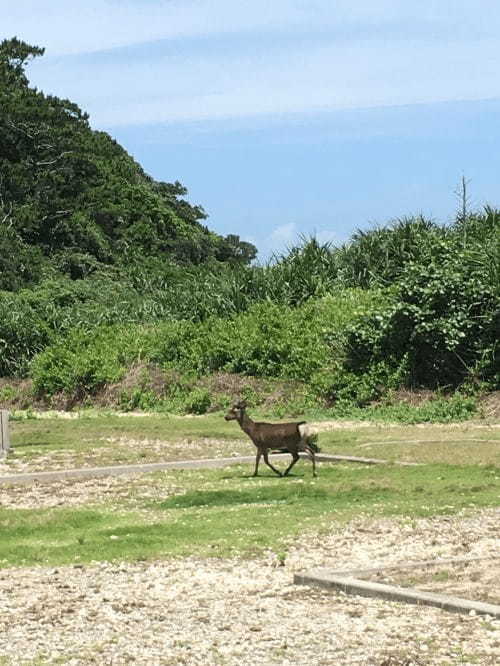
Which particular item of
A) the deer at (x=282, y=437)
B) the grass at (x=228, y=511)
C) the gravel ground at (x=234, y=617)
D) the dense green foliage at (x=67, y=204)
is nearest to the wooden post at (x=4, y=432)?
the grass at (x=228, y=511)

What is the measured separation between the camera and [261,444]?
14648 mm

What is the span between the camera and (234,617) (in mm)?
7883

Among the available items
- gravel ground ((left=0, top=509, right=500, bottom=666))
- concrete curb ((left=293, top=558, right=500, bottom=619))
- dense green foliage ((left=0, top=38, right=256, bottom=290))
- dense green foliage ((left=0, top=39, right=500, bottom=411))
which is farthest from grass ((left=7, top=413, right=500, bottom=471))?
dense green foliage ((left=0, top=38, right=256, bottom=290))

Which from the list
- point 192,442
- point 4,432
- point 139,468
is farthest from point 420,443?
point 4,432

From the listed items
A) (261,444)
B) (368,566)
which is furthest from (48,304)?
(368,566)

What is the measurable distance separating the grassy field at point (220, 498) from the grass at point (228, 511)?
0.01m

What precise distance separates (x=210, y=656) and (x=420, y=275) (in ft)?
61.9

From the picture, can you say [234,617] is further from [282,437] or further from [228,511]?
[282,437]

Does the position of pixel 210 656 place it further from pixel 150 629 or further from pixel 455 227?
pixel 455 227

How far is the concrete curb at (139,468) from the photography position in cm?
1533

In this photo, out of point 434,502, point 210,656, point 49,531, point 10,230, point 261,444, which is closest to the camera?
point 210,656

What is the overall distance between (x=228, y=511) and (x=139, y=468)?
3.95m

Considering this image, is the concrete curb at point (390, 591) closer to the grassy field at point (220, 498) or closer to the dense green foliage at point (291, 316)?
the grassy field at point (220, 498)

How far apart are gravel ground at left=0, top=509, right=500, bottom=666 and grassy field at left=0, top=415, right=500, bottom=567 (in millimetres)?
547
